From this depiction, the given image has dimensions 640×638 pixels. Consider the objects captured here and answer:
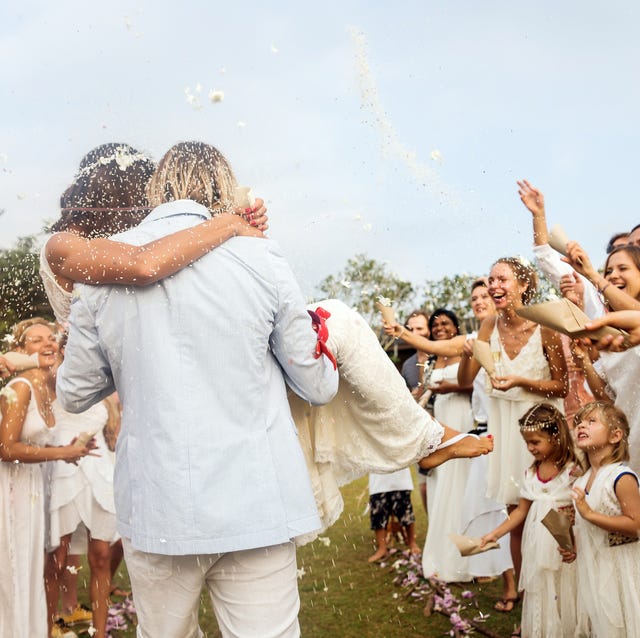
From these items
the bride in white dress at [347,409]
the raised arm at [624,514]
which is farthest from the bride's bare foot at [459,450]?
the raised arm at [624,514]

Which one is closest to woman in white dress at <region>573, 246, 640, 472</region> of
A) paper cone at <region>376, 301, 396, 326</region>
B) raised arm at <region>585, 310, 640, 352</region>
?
raised arm at <region>585, 310, 640, 352</region>

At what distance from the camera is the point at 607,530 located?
417 centimetres

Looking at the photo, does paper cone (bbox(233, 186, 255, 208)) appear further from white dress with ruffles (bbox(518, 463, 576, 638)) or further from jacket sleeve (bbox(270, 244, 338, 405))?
white dress with ruffles (bbox(518, 463, 576, 638))

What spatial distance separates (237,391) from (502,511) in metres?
4.52

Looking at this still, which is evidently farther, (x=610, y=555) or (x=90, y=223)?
(x=610, y=555)

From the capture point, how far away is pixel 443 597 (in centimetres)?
621

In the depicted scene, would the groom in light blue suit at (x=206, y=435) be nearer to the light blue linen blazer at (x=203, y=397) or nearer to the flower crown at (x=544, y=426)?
the light blue linen blazer at (x=203, y=397)

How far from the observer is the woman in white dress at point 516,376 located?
5.61m

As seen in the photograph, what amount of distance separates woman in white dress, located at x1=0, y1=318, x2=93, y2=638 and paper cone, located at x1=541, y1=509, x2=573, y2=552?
3.02 meters

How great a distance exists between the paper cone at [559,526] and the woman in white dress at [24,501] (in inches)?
119

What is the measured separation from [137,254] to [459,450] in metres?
1.68

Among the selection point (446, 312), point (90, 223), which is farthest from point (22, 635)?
point (446, 312)

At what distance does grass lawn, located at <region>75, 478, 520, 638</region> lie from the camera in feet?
18.3

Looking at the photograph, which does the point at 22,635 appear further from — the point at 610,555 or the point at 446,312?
the point at 446,312
